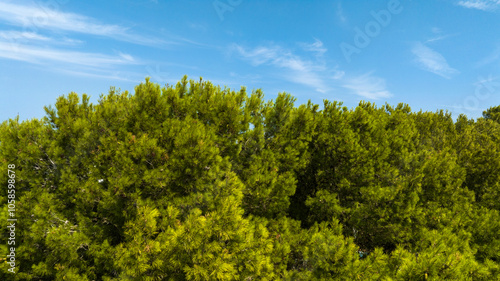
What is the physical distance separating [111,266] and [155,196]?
245 centimetres

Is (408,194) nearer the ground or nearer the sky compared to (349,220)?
nearer the sky

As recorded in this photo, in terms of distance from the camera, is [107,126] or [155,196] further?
[107,126]

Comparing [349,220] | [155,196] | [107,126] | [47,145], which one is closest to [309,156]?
[349,220]

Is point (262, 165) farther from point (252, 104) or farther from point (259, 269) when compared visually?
point (259, 269)

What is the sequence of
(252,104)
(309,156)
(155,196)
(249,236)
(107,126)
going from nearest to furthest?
(249,236), (155,196), (107,126), (252,104), (309,156)

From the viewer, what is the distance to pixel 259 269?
696 cm

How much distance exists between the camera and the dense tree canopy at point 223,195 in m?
6.42

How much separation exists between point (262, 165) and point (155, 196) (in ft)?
11.7

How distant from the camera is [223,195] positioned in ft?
23.9

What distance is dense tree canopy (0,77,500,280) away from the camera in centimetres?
642

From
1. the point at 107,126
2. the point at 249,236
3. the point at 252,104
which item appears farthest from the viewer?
the point at 252,104

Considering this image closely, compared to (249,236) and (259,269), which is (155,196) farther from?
(259,269)

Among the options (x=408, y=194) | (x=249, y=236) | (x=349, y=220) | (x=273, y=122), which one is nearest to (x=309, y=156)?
(x=273, y=122)

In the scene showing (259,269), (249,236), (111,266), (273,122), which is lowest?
(111,266)
